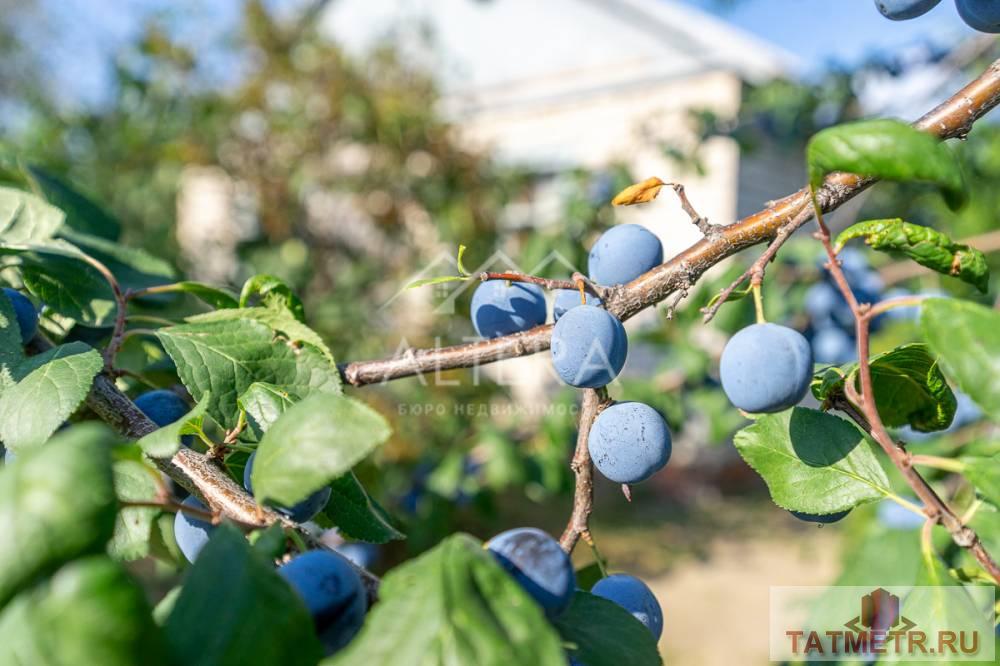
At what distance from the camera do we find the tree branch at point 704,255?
0.67m

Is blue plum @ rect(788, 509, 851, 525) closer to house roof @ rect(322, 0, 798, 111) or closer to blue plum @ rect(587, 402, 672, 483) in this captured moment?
blue plum @ rect(587, 402, 672, 483)

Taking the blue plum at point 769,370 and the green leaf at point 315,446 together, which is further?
the blue plum at point 769,370

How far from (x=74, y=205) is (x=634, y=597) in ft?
3.47

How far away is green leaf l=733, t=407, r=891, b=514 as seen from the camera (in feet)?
2.19

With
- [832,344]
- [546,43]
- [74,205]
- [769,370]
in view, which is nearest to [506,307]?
[769,370]

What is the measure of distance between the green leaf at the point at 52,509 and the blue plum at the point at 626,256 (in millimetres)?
529

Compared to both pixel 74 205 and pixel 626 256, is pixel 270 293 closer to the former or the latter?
pixel 626 256

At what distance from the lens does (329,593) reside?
473 millimetres

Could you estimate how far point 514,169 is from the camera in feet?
17.6

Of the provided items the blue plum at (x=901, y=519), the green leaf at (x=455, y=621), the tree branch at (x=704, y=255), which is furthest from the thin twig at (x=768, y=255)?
the blue plum at (x=901, y=519)

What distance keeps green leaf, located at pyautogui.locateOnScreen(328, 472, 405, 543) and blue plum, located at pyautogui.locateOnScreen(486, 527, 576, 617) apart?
0.19 m

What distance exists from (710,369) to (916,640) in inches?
65.9

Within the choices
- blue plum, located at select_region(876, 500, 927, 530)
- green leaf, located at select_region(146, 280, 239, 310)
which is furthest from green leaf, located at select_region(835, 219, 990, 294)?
blue plum, located at select_region(876, 500, 927, 530)

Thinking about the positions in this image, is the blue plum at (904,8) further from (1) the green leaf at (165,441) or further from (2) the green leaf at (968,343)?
(1) the green leaf at (165,441)
